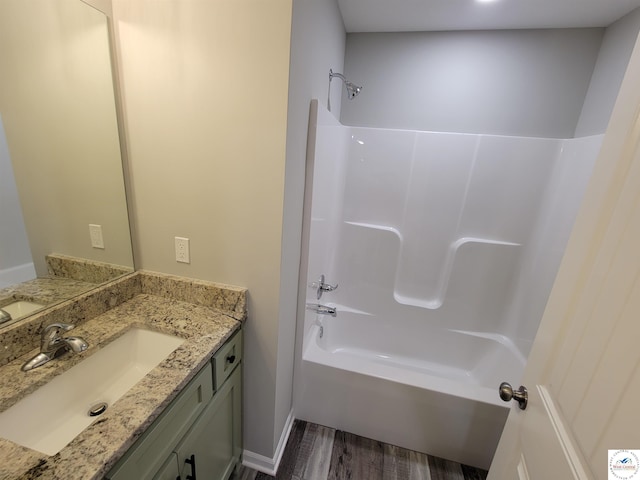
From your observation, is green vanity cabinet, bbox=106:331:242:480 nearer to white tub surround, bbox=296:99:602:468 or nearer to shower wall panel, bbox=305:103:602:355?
white tub surround, bbox=296:99:602:468

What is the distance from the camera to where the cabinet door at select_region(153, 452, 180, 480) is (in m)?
0.82

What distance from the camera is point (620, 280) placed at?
1.69 feet

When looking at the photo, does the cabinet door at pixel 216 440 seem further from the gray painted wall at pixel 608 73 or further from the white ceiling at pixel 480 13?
the gray painted wall at pixel 608 73

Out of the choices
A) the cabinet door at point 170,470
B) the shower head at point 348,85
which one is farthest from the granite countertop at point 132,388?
the shower head at point 348,85

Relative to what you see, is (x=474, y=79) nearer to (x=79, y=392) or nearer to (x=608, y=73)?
(x=608, y=73)

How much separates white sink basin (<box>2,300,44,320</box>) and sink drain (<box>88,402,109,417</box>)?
1.25ft

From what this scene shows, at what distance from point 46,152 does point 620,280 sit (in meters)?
1.71

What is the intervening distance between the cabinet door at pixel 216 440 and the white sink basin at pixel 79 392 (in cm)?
30

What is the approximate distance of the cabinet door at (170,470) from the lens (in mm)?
822

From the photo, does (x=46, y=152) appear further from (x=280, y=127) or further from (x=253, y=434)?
(x=253, y=434)

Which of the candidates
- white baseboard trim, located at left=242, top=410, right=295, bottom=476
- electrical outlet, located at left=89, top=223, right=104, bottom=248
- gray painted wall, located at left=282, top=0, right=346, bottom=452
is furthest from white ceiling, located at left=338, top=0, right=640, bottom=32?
white baseboard trim, located at left=242, top=410, right=295, bottom=476

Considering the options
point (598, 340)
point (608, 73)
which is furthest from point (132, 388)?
point (608, 73)

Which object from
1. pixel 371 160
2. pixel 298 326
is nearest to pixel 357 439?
pixel 298 326
